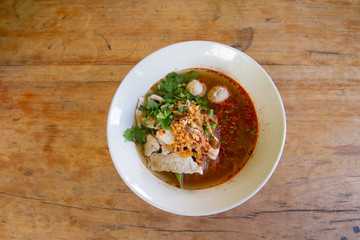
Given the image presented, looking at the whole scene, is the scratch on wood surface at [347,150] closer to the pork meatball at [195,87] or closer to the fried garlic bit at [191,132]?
the fried garlic bit at [191,132]

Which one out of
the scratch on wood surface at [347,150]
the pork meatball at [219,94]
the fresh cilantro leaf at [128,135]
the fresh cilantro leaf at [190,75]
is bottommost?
the scratch on wood surface at [347,150]

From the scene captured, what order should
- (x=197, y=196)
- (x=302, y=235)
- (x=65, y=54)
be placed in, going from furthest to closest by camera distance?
(x=65, y=54) → (x=302, y=235) → (x=197, y=196)

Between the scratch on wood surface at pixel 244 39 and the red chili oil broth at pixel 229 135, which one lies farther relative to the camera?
the scratch on wood surface at pixel 244 39

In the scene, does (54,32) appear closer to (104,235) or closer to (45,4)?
(45,4)

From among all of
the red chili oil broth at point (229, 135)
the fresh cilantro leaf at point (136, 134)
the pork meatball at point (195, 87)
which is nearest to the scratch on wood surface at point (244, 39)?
the red chili oil broth at point (229, 135)

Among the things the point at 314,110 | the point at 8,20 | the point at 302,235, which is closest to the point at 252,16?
the point at 314,110
